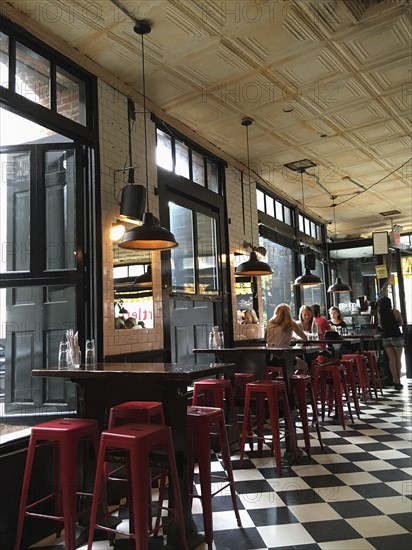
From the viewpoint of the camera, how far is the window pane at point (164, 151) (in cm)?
523

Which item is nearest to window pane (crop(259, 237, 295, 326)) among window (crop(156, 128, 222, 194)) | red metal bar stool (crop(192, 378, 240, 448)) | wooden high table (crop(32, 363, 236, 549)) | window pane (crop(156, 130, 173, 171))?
window (crop(156, 128, 222, 194))

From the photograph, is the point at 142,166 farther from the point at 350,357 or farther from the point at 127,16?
the point at 350,357

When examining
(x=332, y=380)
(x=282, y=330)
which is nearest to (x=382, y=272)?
(x=332, y=380)

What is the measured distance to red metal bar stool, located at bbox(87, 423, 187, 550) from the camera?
223 cm

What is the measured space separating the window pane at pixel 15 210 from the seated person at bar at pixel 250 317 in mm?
3618

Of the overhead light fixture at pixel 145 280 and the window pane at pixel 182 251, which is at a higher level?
the window pane at pixel 182 251

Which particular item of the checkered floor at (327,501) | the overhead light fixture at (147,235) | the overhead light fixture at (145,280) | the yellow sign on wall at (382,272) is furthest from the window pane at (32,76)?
the yellow sign on wall at (382,272)

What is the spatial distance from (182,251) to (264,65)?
7.33 feet

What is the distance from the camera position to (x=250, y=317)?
6738 mm

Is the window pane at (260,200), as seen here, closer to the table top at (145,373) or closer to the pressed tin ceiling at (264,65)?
the pressed tin ceiling at (264,65)

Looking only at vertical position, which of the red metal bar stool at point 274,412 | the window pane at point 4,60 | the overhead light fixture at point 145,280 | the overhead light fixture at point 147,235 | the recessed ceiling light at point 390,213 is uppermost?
the recessed ceiling light at point 390,213

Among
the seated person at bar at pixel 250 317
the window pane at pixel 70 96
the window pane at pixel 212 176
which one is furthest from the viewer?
the seated person at bar at pixel 250 317

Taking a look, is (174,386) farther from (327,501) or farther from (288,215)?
(288,215)

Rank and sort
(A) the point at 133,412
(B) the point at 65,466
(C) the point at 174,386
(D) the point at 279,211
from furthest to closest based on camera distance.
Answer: (D) the point at 279,211 → (A) the point at 133,412 → (C) the point at 174,386 → (B) the point at 65,466
